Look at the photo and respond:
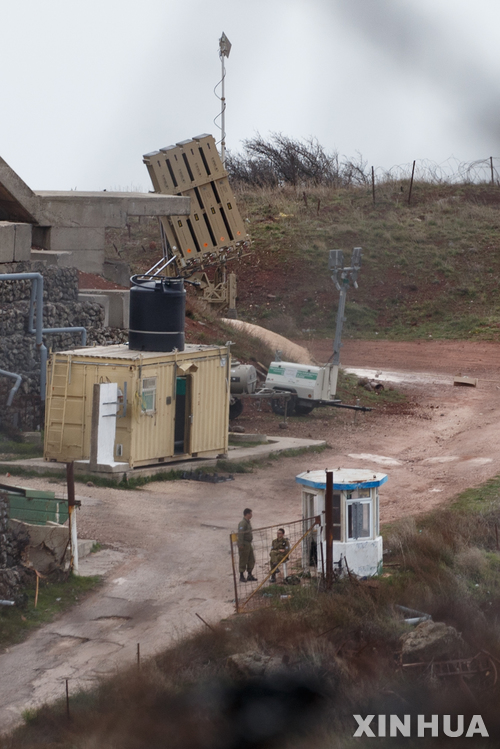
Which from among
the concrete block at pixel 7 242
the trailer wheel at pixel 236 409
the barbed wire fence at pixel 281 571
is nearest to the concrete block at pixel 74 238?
the concrete block at pixel 7 242

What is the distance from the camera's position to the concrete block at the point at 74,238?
956 inches

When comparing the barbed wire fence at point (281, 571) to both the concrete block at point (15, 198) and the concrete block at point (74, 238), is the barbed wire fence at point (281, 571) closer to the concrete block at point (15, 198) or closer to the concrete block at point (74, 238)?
the concrete block at point (15, 198)

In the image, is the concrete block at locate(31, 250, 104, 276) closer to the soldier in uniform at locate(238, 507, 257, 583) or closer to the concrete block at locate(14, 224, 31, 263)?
the concrete block at locate(14, 224, 31, 263)

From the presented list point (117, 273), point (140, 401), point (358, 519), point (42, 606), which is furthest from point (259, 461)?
point (117, 273)

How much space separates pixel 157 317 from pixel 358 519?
700 cm

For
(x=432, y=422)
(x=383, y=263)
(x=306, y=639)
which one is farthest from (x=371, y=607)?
(x=383, y=263)

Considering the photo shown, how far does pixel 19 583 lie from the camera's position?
34.9ft

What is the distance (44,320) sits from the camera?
21.1m

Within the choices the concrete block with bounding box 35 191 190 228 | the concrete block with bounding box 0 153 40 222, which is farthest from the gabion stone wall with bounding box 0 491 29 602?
the concrete block with bounding box 35 191 190 228

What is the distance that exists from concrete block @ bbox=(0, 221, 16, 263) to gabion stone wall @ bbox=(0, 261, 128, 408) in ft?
0.75

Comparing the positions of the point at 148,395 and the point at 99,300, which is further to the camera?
the point at 99,300

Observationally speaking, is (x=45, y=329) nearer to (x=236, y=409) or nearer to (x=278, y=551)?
(x=236, y=409)

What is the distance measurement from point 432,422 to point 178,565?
11840 millimetres

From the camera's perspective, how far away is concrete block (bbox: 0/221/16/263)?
20000 millimetres
